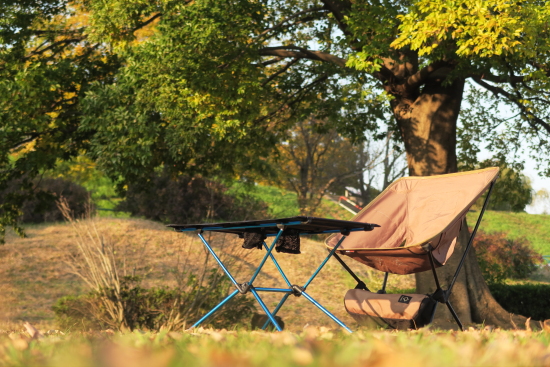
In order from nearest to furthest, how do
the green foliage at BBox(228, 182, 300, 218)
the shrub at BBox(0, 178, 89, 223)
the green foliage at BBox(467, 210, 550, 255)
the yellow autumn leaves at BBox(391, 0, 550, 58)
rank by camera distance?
the yellow autumn leaves at BBox(391, 0, 550, 58) < the shrub at BBox(0, 178, 89, 223) < the green foliage at BBox(228, 182, 300, 218) < the green foliage at BBox(467, 210, 550, 255)

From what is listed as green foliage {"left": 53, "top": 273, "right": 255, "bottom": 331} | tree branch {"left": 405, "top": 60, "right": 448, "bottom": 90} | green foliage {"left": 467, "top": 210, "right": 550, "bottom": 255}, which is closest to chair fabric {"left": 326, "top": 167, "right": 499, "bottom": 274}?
green foliage {"left": 53, "top": 273, "right": 255, "bottom": 331}

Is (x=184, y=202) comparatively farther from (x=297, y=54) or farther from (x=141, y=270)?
(x=297, y=54)

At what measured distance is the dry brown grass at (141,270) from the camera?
958cm

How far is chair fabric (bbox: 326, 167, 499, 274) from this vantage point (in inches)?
166

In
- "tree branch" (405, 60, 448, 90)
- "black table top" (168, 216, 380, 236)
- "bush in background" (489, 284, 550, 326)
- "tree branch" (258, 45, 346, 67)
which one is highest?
"tree branch" (258, 45, 346, 67)

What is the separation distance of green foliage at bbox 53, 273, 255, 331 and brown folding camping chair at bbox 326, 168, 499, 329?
7.80 ft

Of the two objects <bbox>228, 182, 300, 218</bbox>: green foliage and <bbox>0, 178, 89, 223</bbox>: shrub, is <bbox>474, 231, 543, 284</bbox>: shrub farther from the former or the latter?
<bbox>0, 178, 89, 223</bbox>: shrub

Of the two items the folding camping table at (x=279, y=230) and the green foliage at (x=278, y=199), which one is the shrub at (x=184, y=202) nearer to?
the green foliage at (x=278, y=199)

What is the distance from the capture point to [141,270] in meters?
11.5

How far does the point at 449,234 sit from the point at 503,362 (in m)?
3.15

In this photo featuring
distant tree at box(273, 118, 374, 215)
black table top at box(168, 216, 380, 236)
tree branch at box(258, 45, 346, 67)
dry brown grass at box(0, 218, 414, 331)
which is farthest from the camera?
distant tree at box(273, 118, 374, 215)

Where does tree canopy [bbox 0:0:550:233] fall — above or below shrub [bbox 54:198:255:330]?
above

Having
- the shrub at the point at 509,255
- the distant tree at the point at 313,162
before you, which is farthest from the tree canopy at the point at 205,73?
the distant tree at the point at 313,162

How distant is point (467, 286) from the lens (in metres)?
7.94
